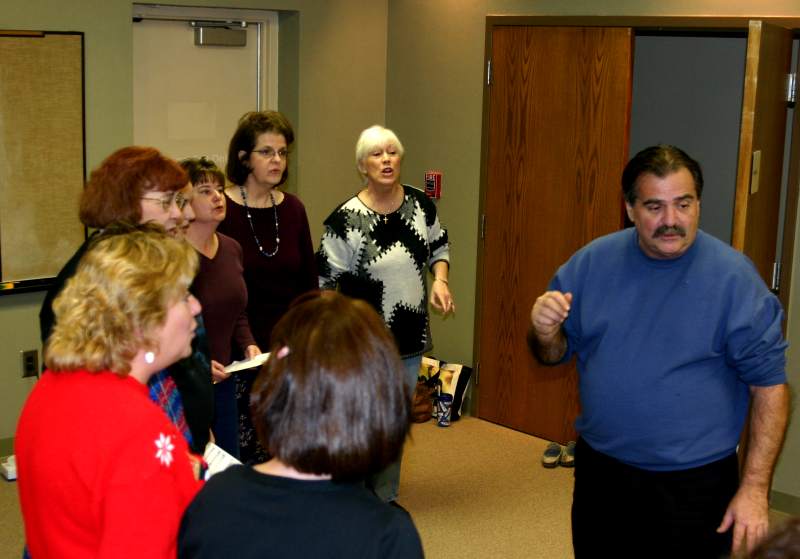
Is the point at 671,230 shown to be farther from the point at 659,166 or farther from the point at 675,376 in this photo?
the point at 675,376

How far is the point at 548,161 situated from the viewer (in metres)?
5.02

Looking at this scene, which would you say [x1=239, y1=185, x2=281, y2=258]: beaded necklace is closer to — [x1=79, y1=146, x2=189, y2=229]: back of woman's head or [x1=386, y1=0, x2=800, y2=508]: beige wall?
[x1=79, y1=146, x2=189, y2=229]: back of woman's head

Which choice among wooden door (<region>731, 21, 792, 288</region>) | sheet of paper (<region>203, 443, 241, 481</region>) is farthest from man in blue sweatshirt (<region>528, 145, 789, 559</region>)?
sheet of paper (<region>203, 443, 241, 481</region>)

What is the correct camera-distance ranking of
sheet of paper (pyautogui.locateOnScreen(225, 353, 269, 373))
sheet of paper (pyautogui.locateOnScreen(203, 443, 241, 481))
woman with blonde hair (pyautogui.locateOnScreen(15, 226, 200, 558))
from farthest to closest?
sheet of paper (pyautogui.locateOnScreen(225, 353, 269, 373)), sheet of paper (pyautogui.locateOnScreen(203, 443, 241, 481)), woman with blonde hair (pyautogui.locateOnScreen(15, 226, 200, 558))

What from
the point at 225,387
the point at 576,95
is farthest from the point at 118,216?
the point at 576,95

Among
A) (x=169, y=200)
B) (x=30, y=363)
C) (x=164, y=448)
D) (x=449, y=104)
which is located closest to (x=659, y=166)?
(x=169, y=200)

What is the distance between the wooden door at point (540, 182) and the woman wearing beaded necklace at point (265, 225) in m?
1.53

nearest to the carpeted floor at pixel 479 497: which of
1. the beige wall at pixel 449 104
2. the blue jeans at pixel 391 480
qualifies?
the blue jeans at pixel 391 480

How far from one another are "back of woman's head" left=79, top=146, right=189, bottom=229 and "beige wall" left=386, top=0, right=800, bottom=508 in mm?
2783

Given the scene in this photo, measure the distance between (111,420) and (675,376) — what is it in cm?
142

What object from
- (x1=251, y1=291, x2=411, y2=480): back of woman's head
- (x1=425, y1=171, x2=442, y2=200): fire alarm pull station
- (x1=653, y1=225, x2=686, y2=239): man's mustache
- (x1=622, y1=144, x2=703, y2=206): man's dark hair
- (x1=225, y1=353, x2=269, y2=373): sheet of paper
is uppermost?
(x1=622, y1=144, x2=703, y2=206): man's dark hair

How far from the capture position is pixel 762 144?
147 inches

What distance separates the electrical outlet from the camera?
15.4ft

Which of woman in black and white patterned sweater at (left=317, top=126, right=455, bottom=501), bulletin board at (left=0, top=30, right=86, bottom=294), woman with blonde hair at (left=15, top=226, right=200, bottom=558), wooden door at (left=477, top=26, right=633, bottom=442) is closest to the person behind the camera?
woman with blonde hair at (left=15, top=226, right=200, bottom=558)
